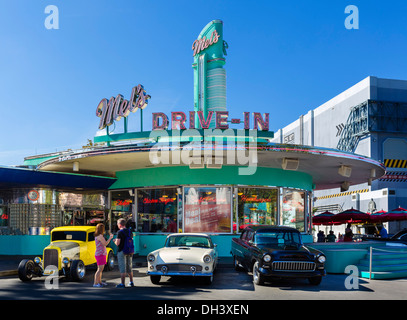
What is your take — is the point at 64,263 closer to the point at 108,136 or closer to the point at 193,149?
the point at 193,149

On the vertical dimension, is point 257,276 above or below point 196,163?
below

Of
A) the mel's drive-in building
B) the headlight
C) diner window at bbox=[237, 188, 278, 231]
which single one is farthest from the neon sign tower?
the headlight

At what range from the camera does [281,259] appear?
1112cm

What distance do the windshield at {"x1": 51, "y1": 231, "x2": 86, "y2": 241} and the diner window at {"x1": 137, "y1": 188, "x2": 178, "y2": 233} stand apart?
238 inches

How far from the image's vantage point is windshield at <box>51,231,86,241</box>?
43.7 feet

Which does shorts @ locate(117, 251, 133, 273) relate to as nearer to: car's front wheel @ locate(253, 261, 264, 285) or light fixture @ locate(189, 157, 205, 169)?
car's front wheel @ locate(253, 261, 264, 285)

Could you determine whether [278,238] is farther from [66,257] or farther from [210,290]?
[66,257]

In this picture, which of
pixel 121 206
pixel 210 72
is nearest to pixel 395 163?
pixel 210 72

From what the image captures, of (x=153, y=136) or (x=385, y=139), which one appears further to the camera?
(x=385, y=139)

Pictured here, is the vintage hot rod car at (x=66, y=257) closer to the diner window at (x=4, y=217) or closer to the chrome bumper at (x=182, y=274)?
the chrome bumper at (x=182, y=274)

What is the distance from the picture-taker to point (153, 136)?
59.8ft

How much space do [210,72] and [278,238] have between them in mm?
18335
